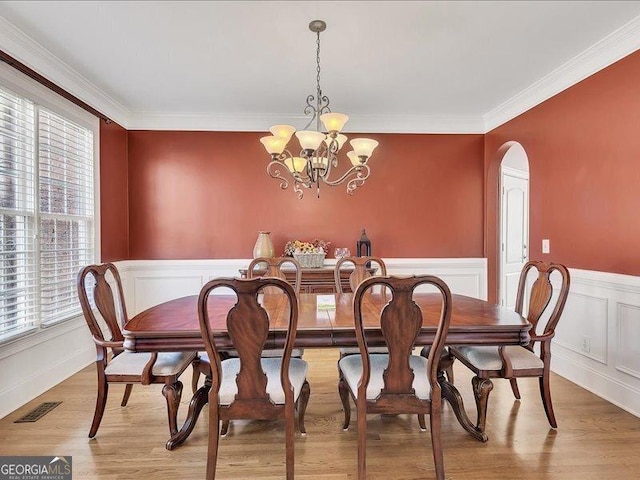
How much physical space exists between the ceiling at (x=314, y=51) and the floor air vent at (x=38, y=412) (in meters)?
2.44

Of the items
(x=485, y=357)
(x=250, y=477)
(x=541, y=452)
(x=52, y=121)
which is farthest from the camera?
(x=52, y=121)

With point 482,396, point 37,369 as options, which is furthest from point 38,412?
point 482,396

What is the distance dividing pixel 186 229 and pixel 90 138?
129 cm

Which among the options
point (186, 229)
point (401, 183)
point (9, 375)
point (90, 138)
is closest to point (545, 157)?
point (401, 183)

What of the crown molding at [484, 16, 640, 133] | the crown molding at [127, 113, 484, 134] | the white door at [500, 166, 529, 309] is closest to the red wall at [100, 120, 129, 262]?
the crown molding at [127, 113, 484, 134]

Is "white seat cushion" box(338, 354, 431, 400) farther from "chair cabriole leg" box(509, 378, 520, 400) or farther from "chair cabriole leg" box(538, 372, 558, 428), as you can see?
"chair cabriole leg" box(509, 378, 520, 400)

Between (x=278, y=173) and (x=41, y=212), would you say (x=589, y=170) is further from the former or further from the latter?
(x=41, y=212)

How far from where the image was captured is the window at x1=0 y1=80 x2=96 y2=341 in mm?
2543

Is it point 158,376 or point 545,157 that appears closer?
point 158,376

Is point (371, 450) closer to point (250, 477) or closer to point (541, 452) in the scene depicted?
point (250, 477)

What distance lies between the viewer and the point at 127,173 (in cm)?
418

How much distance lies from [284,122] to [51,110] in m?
2.18

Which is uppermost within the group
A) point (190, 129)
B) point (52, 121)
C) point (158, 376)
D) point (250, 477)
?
point (190, 129)

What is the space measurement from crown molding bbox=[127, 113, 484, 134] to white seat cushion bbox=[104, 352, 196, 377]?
2.81 meters
